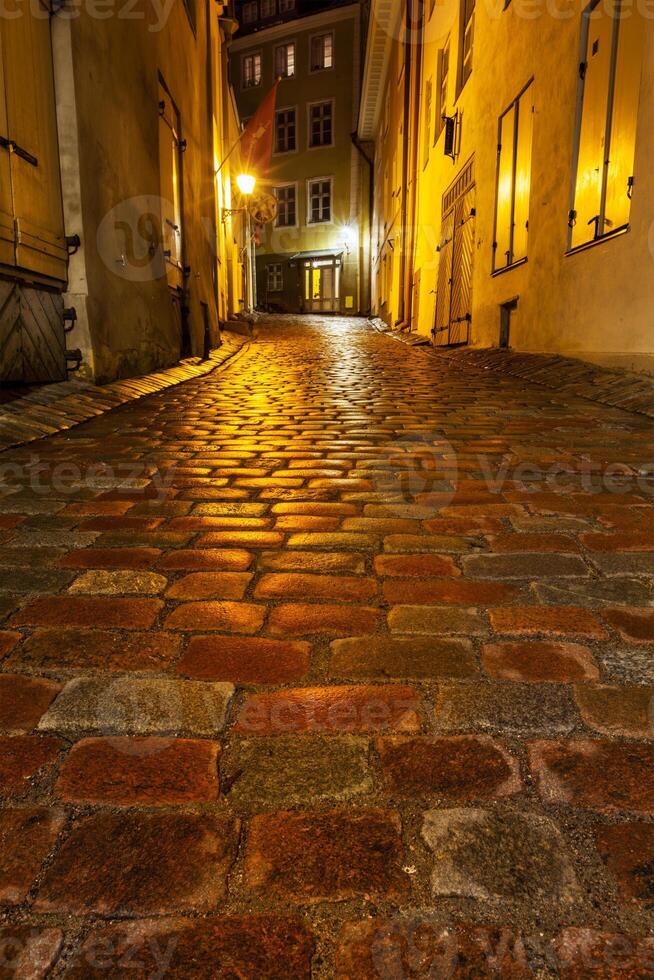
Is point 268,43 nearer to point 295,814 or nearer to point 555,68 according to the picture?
point 555,68

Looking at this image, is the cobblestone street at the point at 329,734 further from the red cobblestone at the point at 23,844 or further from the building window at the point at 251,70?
the building window at the point at 251,70

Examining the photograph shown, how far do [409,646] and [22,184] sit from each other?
15.9ft

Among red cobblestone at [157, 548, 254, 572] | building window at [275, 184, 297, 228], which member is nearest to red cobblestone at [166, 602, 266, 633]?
red cobblestone at [157, 548, 254, 572]

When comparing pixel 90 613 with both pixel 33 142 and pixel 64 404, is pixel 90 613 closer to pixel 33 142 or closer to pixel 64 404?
pixel 64 404

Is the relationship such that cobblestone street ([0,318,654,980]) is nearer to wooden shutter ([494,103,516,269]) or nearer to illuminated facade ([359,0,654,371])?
illuminated facade ([359,0,654,371])

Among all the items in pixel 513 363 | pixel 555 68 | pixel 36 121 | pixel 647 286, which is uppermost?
pixel 555 68

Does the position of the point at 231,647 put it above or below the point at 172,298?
below

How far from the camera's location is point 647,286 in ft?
16.0

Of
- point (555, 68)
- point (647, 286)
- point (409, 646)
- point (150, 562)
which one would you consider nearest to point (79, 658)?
point (150, 562)

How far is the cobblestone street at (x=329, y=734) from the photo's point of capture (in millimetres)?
798

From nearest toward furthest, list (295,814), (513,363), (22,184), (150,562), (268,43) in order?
1. (295,814)
2. (150,562)
3. (22,184)
4. (513,363)
5. (268,43)

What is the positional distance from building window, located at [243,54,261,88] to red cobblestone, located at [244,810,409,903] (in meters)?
33.4

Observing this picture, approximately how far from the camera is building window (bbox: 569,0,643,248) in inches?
200

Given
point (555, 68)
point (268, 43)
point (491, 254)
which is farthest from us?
point (268, 43)
